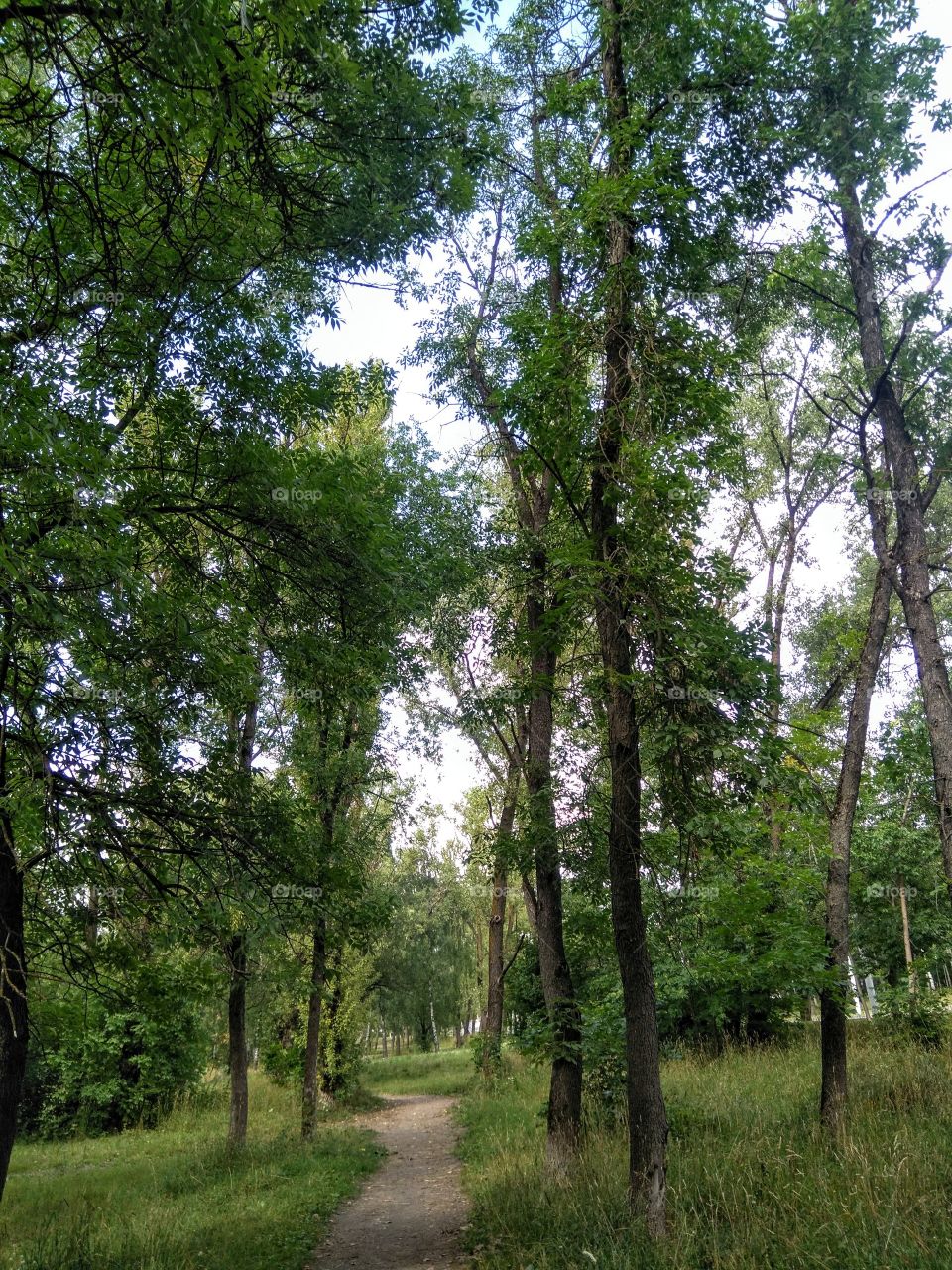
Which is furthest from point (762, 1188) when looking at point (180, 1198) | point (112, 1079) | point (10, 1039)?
point (112, 1079)

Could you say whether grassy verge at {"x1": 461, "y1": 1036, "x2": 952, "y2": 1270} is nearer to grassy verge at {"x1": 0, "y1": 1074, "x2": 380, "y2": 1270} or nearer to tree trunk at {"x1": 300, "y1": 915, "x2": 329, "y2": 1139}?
grassy verge at {"x1": 0, "y1": 1074, "x2": 380, "y2": 1270}

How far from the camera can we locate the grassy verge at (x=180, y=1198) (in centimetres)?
742

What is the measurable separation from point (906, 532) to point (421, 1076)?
1125 inches

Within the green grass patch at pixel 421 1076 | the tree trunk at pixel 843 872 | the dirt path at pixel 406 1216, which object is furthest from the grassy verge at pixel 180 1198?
the green grass patch at pixel 421 1076

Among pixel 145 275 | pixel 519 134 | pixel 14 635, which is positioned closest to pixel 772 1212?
pixel 14 635

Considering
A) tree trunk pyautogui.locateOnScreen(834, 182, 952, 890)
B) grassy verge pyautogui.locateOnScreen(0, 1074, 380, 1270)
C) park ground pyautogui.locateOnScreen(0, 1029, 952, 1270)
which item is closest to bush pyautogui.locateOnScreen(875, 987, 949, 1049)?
park ground pyautogui.locateOnScreen(0, 1029, 952, 1270)

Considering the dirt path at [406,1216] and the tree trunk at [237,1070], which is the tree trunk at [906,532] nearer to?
the dirt path at [406,1216]

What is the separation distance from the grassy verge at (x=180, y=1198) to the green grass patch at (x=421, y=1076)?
29.8 ft

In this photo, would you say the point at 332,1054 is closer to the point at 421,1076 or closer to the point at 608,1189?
the point at 421,1076

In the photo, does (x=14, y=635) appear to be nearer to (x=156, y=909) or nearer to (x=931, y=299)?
(x=156, y=909)

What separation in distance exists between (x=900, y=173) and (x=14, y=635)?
34.5ft

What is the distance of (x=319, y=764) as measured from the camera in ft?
43.5

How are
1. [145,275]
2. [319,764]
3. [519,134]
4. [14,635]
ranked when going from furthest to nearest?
[319,764] < [519,134] < [145,275] < [14,635]

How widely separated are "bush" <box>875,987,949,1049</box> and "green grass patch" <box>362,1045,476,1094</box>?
12457mm
